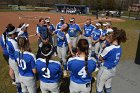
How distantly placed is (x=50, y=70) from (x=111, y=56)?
170 cm

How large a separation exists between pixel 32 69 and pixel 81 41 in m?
1.53

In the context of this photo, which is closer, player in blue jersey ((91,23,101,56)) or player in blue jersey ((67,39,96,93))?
player in blue jersey ((67,39,96,93))

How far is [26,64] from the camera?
5648 mm

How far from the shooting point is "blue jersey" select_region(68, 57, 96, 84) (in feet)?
16.1

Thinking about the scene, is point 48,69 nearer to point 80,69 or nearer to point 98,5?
point 80,69

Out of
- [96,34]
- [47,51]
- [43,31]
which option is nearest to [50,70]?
[47,51]

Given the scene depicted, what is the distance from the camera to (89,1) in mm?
98875

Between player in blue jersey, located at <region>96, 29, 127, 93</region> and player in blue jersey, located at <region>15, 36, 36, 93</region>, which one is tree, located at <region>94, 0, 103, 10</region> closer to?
player in blue jersey, located at <region>96, 29, 127, 93</region>

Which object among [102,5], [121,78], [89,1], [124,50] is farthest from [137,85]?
[89,1]

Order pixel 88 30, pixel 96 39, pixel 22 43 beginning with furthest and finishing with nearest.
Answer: pixel 88 30 → pixel 96 39 → pixel 22 43

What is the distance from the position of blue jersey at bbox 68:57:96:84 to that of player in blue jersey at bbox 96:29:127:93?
1.08 metres

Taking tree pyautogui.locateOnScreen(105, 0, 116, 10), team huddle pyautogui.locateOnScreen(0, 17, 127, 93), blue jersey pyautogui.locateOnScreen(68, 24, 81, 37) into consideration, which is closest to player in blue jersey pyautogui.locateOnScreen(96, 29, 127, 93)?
team huddle pyautogui.locateOnScreen(0, 17, 127, 93)

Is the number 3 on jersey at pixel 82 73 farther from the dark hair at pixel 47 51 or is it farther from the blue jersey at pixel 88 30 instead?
the blue jersey at pixel 88 30

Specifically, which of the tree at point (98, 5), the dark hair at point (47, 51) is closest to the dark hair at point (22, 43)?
the dark hair at point (47, 51)
